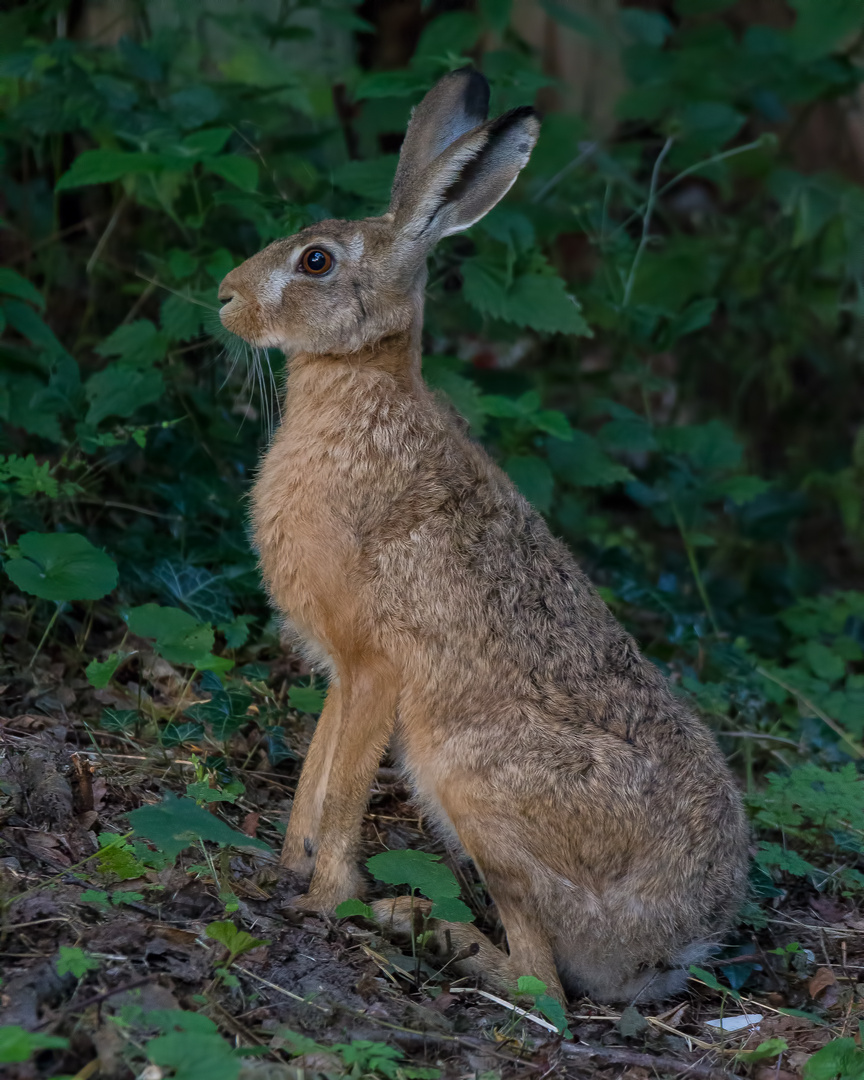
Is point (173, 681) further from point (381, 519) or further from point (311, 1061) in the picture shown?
point (311, 1061)

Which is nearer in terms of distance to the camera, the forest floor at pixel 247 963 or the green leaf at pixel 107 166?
the forest floor at pixel 247 963

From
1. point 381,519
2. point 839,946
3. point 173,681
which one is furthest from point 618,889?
point 173,681

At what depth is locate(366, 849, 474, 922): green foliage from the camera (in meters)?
4.04

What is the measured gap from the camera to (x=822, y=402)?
32.8 feet

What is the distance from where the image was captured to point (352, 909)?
425 cm

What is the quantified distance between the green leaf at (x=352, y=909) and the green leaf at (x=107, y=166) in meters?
3.47

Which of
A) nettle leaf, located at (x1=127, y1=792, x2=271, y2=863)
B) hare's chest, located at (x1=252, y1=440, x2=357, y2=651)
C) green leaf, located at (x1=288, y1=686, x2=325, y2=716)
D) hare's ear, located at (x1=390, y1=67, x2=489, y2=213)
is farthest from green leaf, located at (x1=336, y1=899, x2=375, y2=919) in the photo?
hare's ear, located at (x1=390, y1=67, x2=489, y2=213)

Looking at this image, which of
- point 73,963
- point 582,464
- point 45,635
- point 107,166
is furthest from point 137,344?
point 73,963

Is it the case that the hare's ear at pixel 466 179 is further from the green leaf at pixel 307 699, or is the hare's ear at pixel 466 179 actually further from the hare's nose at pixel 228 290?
the green leaf at pixel 307 699

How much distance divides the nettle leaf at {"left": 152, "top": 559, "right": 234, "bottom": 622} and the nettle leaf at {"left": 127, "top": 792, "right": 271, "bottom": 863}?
1762 millimetres

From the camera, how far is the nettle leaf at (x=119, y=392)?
18.6ft

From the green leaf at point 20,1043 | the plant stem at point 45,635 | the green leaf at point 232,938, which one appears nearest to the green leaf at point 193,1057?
the green leaf at point 20,1043

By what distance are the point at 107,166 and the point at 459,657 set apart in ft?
9.74

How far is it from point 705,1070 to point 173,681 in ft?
9.65
